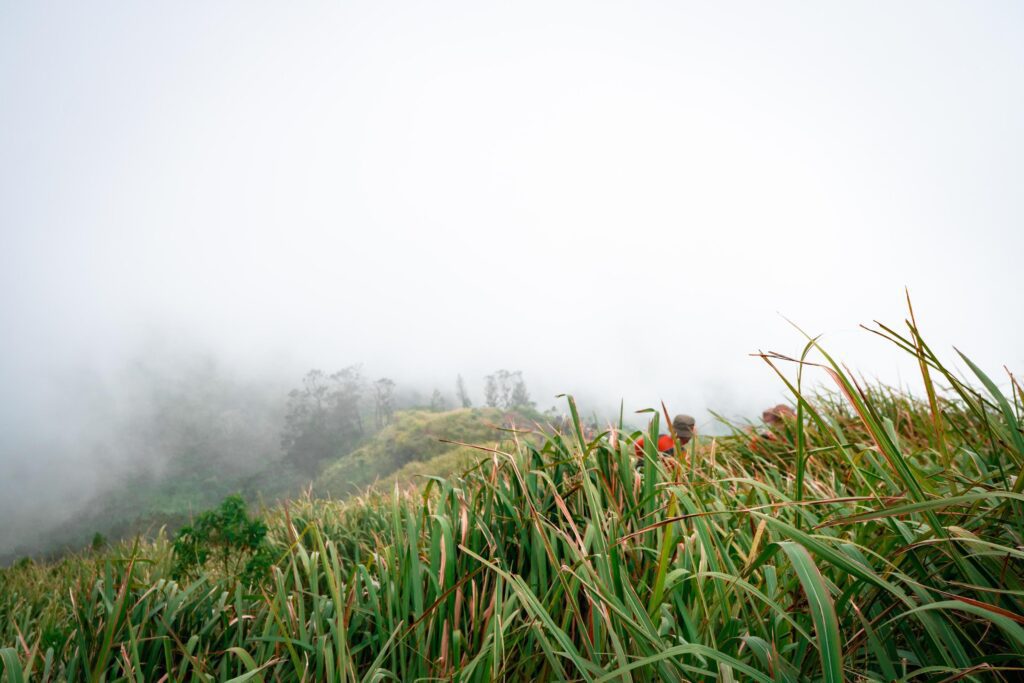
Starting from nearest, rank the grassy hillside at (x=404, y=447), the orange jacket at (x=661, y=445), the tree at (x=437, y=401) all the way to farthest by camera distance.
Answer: the orange jacket at (x=661, y=445)
the grassy hillside at (x=404, y=447)
the tree at (x=437, y=401)

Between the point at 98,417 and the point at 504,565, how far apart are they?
112 m

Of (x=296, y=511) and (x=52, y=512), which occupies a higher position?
(x=296, y=511)

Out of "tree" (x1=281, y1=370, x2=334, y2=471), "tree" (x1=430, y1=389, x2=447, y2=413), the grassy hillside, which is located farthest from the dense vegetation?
"tree" (x1=281, y1=370, x2=334, y2=471)

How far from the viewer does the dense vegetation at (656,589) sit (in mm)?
902

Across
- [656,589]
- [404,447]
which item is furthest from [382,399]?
[656,589]

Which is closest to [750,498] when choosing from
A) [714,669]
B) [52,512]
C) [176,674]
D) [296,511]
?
[714,669]

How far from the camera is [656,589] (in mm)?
1156

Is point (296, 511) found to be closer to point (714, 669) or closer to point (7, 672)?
point (7, 672)

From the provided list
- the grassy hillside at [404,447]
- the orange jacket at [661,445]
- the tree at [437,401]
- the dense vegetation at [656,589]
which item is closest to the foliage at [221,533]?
the dense vegetation at [656,589]

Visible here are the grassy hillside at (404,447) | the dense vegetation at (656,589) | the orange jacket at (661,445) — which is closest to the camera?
the dense vegetation at (656,589)

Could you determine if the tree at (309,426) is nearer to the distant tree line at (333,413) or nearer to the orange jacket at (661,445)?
A: the distant tree line at (333,413)

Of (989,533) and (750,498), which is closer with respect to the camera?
(989,533)

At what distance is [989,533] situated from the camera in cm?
109

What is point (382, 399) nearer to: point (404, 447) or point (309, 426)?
point (309, 426)
